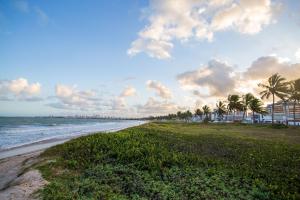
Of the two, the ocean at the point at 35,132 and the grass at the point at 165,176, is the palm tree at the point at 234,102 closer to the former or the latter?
the ocean at the point at 35,132

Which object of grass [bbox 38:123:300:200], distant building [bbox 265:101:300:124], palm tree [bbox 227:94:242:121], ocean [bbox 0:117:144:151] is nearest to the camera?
grass [bbox 38:123:300:200]

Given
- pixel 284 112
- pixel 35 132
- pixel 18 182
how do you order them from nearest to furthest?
1. pixel 18 182
2. pixel 35 132
3. pixel 284 112

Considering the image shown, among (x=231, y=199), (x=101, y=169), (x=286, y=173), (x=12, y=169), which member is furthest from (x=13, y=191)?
(x=286, y=173)

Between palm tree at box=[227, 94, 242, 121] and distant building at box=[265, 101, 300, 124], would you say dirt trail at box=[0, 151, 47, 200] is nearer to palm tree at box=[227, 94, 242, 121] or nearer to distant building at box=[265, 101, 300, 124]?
palm tree at box=[227, 94, 242, 121]

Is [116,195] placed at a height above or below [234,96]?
below

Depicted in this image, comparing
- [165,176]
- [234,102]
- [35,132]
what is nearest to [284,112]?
[234,102]

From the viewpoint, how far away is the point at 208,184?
29.0 ft

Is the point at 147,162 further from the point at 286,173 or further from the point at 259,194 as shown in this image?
the point at 286,173

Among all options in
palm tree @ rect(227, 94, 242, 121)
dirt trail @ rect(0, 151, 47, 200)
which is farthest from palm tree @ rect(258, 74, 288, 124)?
dirt trail @ rect(0, 151, 47, 200)

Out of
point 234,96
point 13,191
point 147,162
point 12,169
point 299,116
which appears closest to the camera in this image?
point 13,191

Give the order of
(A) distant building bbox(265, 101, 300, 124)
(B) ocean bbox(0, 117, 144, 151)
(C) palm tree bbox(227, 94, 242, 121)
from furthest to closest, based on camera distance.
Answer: (A) distant building bbox(265, 101, 300, 124) < (C) palm tree bbox(227, 94, 242, 121) < (B) ocean bbox(0, 117, 144, 151)

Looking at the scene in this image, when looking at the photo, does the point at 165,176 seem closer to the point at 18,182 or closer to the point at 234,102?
the point at 18,182

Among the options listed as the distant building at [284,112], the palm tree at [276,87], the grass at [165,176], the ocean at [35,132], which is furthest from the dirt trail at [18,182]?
the distant building at [284,112]

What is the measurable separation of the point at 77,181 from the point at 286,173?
9.13 metres
